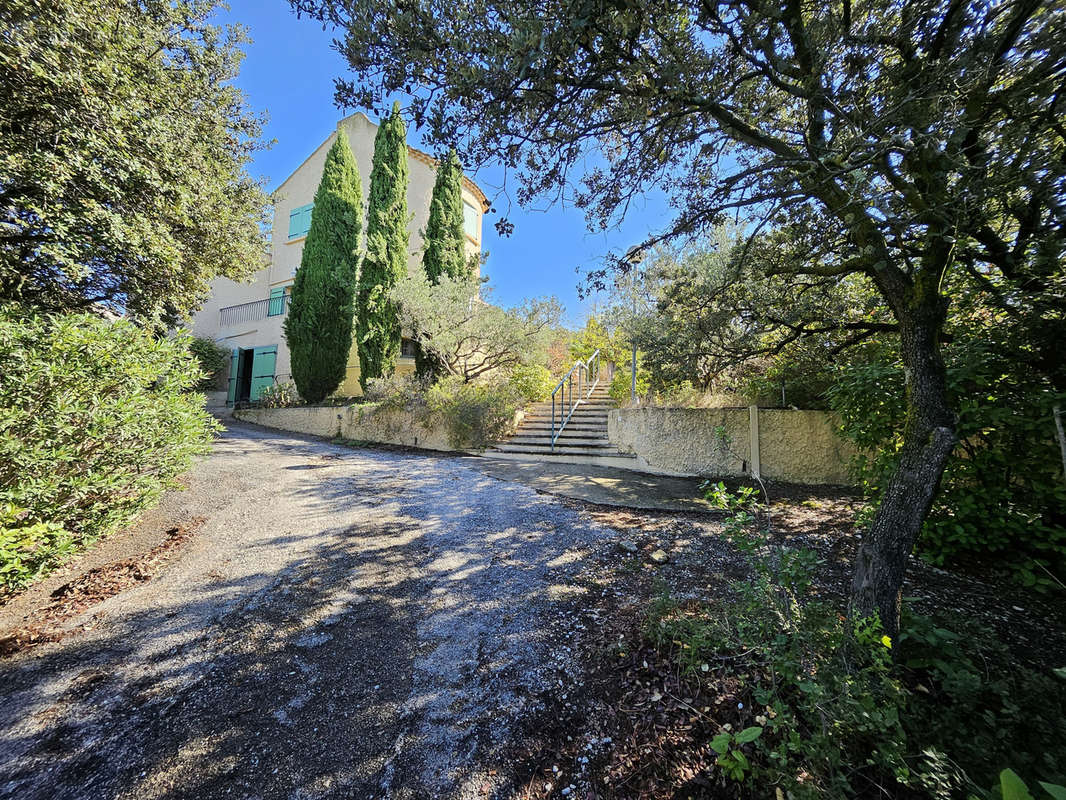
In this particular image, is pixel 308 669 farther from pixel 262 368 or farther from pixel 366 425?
pixel 262 368

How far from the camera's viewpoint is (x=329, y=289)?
11000 millimetres

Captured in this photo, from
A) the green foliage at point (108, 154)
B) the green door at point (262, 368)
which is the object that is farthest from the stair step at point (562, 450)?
the green door at point (262, 368)

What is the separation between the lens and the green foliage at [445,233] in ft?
37.3

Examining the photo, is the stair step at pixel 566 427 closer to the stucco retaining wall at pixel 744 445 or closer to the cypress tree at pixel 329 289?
the stucco retaining wall at pixel 744 445

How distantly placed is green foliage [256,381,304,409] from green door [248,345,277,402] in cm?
136

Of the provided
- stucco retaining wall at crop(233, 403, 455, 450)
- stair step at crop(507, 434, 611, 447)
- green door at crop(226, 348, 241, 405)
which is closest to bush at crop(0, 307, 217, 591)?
stucco retaining wall at crop(233, 403, 455, 450)

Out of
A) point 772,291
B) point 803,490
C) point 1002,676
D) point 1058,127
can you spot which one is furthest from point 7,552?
point 803,490

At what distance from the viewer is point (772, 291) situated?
15.5ft

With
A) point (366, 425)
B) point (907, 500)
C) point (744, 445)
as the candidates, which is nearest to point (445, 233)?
point (366, 425)

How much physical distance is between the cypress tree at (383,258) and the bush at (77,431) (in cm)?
720

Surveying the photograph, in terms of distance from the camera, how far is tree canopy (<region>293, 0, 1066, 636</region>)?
2.05m

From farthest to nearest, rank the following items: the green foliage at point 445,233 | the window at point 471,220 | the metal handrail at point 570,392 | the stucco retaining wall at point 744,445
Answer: the window at point 471,220 < the green foliage at point 445,233 < the metal handrail at point 570,392 < the stucco retaining wall at point 744,445

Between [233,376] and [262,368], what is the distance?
1.47 meters

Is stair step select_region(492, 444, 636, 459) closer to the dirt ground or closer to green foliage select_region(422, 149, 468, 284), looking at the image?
the dirt ground
